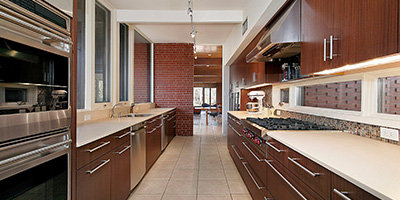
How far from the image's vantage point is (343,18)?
1218mm

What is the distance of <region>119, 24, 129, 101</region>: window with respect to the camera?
4.04 metres

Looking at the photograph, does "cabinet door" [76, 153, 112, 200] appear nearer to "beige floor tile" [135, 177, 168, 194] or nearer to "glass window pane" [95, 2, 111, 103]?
"beige floor tile" [135, 177, 168, 194]

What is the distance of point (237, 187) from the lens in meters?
2.69

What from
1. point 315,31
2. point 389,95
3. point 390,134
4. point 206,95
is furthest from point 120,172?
point 206,95

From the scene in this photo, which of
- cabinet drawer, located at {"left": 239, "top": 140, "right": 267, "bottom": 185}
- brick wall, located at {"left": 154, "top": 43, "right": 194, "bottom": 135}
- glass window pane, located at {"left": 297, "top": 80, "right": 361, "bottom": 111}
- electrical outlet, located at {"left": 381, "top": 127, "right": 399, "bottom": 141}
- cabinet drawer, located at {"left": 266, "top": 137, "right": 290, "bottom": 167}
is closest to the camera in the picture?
electrical outlet, located at {"left": 381, "top": 127, "right": 399, "bottom": 141}

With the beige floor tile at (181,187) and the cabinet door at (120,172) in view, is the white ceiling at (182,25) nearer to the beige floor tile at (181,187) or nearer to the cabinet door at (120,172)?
the cabinet door at (120,172)

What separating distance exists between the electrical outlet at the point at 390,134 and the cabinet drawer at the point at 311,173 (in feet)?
2.42

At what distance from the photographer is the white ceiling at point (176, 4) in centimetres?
347

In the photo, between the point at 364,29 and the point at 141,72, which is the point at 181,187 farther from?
the point at 141,72

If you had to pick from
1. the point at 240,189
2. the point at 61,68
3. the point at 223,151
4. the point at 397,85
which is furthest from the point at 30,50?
the point at 223,151

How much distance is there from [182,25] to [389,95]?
392 cm

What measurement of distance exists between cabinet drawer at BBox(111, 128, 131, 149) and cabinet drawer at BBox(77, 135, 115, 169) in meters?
0.06

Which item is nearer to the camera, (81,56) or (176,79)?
(81,56)

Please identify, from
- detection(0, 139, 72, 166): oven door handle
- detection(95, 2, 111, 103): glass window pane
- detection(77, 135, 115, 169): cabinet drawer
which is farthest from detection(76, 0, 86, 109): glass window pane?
detection(0, 139, 72, 166): oven door handle
